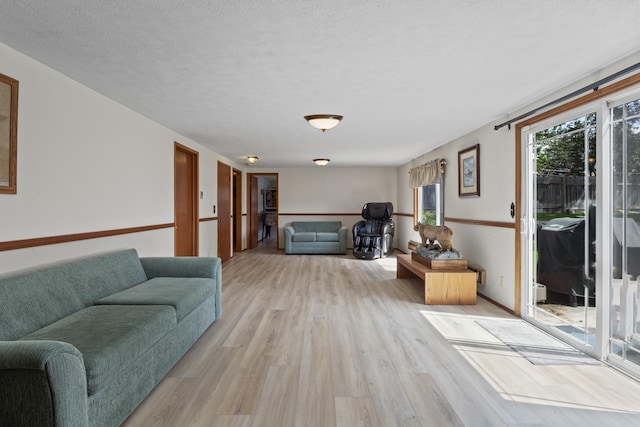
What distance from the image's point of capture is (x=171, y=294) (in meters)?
2.82

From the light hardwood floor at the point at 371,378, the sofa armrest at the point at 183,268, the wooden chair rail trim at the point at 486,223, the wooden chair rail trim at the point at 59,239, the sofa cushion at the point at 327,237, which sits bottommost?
the light hardwood floor at the point at 371,378

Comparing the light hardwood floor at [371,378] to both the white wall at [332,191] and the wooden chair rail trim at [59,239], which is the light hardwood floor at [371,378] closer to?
the wooden chair rail trim at [59,239]

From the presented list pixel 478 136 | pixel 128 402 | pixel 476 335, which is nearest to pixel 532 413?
pixel 476 335

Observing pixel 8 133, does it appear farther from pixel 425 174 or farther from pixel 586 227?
pixel 425 174

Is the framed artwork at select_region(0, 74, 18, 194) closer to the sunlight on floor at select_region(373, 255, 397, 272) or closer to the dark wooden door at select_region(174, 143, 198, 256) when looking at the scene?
the dark wooden door at select_region(174, 143, 198, 256)

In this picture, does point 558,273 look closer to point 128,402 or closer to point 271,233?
point 128,402

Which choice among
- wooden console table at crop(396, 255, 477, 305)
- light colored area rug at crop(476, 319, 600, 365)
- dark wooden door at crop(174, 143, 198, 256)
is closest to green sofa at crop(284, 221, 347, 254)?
dark wooden door at crop(174, 143, 198, 256)

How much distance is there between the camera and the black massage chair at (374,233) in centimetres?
798

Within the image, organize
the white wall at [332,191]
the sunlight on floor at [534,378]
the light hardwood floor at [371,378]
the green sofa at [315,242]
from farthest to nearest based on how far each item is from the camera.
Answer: the white wall at [332,191]
the green sofa at [315,242]
the sunlight on floor at [534,378]
the light hardwood floor at [371,378]

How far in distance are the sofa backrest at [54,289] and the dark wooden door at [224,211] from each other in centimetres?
405

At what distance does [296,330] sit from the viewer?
3.38 meters

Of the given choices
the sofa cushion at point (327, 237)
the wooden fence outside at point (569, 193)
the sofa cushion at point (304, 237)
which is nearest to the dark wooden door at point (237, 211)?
the sofa cushion at point (304, 237)

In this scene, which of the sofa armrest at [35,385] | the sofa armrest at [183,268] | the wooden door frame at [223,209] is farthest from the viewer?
the wooden door frame at [223,209]

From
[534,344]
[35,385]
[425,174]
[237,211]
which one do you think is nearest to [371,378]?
[534,344]
